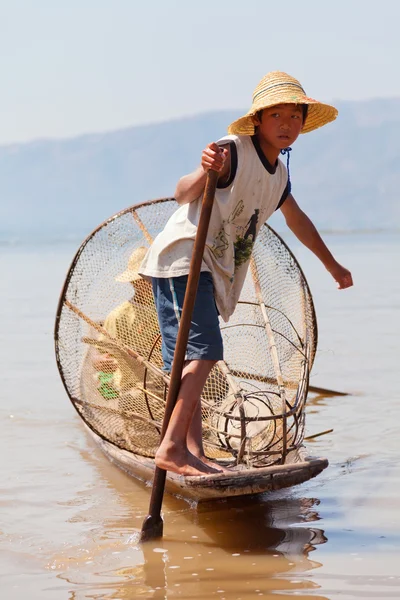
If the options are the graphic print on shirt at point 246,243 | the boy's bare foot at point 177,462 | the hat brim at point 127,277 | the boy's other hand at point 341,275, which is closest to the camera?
the boy's bare foot at point 177,462

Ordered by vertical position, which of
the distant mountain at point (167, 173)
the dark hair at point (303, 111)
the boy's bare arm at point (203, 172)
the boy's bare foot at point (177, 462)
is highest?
the distant mountain at point (167, 173)

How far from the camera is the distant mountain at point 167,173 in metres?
158

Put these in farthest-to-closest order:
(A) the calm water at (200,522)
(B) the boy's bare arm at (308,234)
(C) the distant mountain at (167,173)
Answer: (C) the distant mountain at (167,173)
(B) the boy's bare arm at (308,234)
(A) the calm water at (200,522)

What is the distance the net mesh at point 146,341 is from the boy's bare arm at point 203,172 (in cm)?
94

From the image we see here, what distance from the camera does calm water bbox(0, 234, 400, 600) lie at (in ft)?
10.7

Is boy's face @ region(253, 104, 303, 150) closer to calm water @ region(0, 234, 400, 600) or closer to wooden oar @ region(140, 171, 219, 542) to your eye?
wooden oar @ region(140, 171, 219, 542)

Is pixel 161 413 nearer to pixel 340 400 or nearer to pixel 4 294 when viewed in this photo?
pixel 340 400

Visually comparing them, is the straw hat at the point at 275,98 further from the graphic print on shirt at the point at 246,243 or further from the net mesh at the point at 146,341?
the net mesh at the point at 146,341

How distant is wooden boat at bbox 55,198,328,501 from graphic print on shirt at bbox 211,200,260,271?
690mm

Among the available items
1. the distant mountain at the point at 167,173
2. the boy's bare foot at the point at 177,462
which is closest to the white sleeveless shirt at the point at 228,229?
the boy's bare foot at the point at 177,462

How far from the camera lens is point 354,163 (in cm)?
17425

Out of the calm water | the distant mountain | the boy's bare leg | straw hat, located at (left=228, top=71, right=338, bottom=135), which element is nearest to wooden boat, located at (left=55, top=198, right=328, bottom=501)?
the calm water

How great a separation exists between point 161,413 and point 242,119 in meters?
1.63

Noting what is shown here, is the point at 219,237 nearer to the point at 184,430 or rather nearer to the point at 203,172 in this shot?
the point at 203,172
